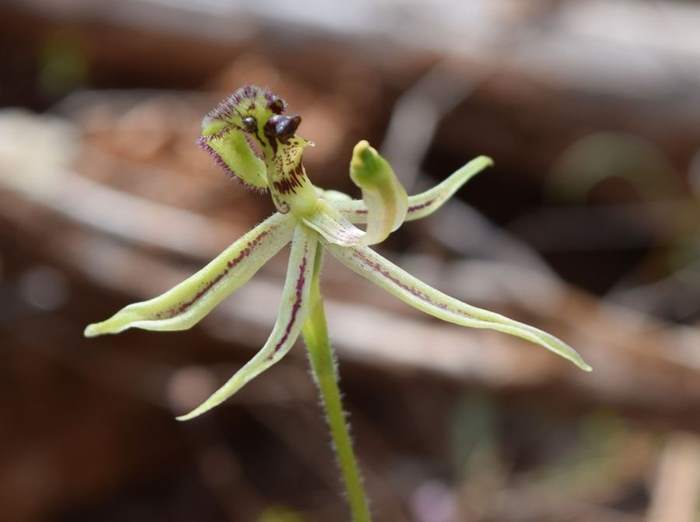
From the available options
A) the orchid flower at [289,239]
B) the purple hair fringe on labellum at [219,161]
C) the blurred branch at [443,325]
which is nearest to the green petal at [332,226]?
the orchid flower at [289,239]

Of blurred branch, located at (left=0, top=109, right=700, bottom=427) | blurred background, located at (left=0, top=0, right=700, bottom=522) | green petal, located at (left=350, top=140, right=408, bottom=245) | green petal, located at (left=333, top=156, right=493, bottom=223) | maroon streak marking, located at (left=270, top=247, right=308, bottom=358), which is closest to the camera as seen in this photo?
green petal, located at (left=350, top=140, right=408, bottom=245)

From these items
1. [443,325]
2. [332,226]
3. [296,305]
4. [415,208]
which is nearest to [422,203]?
[415,208]

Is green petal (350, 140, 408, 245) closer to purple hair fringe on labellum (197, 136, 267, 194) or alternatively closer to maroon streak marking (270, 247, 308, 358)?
maroon streak marking (270, 247, 308, 358)

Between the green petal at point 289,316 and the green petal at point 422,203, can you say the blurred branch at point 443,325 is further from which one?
the green petal at point 289,316

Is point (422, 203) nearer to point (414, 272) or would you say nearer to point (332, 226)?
point (332, 226)

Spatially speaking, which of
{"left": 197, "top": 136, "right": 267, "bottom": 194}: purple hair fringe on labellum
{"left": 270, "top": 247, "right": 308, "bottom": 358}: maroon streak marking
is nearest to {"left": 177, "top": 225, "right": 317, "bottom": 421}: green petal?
{"left": 270, "top": 247, "right": 308, "bottom": 358}: maroon streak marking

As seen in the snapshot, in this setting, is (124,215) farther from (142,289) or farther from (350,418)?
(350,418)

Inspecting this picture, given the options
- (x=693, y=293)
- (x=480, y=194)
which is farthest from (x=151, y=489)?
(x=693, y=293)
